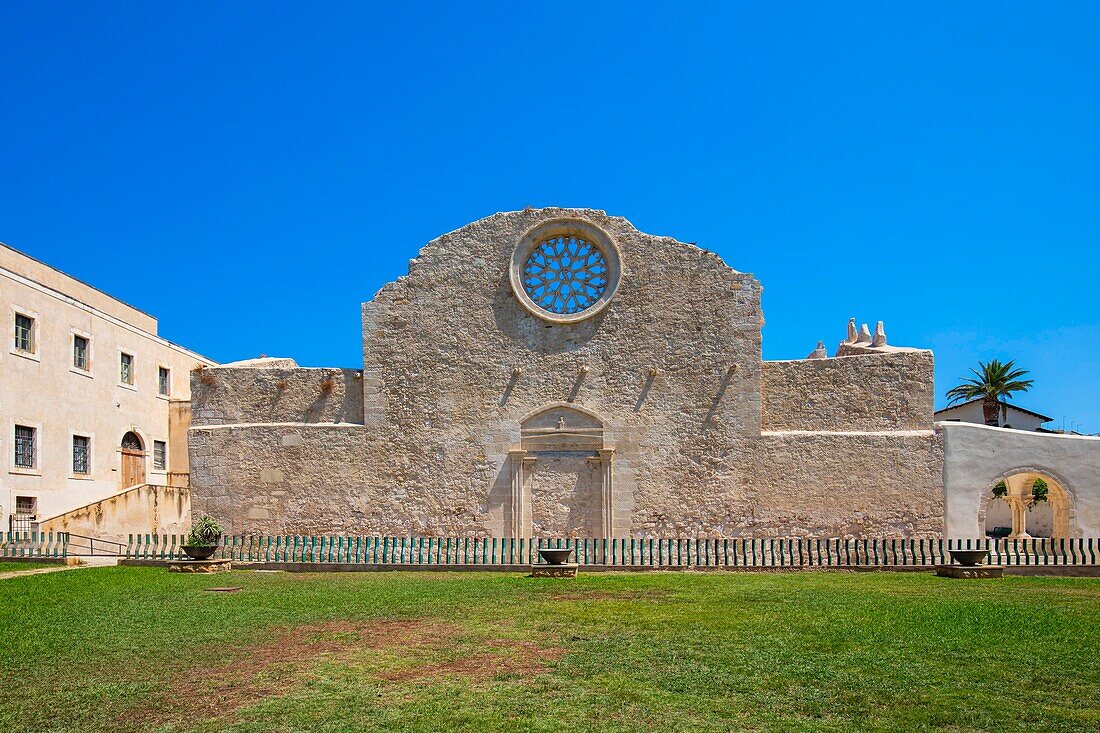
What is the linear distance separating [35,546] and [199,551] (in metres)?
4.62

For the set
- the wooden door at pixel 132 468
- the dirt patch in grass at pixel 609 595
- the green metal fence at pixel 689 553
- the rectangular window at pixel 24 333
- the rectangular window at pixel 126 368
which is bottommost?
the green metal fence at pixel 689 553

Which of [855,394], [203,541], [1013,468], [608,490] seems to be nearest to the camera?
[203,541]

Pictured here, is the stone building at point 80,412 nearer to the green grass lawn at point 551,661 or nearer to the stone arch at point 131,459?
the stone arch at point 131,459

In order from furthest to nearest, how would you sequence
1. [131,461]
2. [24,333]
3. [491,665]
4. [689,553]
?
[131,461], [24,333], [689,553], [491,665]

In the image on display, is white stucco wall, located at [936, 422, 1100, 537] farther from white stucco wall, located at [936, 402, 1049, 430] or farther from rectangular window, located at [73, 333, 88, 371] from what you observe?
white stucco wall, located at [936, 402, 1049, 430]

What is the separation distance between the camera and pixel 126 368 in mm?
30016

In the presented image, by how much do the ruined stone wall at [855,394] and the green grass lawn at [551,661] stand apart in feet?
24.3

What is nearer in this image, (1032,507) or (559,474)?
(559,474)

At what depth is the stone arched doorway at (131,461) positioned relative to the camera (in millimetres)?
29047

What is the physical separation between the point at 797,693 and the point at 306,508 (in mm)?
16755

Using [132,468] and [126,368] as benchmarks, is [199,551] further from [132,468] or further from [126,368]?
[126,368]

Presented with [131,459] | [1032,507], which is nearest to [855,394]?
[131,459]

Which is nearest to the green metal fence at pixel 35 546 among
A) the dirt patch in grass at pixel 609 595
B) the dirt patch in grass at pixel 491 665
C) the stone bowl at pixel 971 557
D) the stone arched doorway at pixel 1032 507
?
the dirt patch in grass at pixel 609 595

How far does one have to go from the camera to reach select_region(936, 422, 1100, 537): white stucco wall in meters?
19.8
